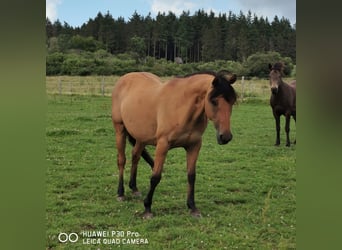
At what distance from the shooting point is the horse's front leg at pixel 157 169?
2904mm

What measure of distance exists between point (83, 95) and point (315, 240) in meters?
2.13

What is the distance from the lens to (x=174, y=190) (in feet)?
10.6

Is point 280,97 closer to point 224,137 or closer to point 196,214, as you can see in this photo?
point 224,137

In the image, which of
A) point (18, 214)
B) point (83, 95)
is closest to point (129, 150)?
point (83, 95)

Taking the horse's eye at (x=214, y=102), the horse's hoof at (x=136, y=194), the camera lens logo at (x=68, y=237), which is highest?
the horse's eye at (x=214, y=102)

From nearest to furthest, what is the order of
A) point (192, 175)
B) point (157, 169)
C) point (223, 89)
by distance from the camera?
point (223, 89) < point (157, 169) < point (192, 175)

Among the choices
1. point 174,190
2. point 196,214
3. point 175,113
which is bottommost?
point 196,214

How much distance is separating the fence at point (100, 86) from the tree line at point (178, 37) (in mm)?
151

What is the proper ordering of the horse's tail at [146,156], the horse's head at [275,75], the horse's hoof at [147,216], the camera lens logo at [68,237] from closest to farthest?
1. the camera lens logo at [68,237]
2. the horse's hoof at [147,216]
3. the horse's head at [275,75]
4. the horse's tail at [146,156]

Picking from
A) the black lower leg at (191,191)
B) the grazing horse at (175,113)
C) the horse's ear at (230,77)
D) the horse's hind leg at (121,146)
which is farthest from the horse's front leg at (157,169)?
the horse's ear at (230,77)

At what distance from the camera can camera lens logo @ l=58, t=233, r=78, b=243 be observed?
2822 mm

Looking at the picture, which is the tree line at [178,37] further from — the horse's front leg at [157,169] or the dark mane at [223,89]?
the horse's front leg at [157,169]

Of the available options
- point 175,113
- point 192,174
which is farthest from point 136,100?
point 192,174

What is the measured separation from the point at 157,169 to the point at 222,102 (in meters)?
0.66
